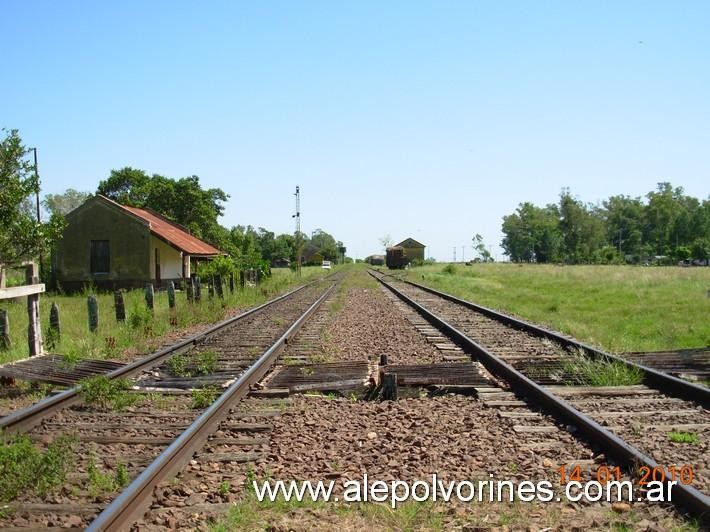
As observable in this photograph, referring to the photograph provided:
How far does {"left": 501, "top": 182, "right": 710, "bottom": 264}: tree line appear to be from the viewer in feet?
395

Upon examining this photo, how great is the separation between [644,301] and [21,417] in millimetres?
18352

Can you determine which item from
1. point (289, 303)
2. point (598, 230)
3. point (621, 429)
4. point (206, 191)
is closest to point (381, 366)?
point (621, 429)

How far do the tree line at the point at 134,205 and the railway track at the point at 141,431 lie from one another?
37.7 feet

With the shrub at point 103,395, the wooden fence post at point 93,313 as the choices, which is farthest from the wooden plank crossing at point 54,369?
the wooden fence post at point 93,313

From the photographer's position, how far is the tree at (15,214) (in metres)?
18.0

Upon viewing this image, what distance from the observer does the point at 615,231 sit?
147 metres

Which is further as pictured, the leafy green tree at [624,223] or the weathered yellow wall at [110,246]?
the leafy green tree at [624,223]

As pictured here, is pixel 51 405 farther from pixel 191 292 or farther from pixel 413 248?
pixel 413 248

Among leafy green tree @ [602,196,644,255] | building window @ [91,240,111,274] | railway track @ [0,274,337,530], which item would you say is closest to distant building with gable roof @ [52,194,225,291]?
building window @ [91,240,111,274]

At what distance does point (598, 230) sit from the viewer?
127m

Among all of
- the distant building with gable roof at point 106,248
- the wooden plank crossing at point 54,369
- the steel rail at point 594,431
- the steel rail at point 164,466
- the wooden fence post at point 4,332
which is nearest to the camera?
the steel rail at point 164,466

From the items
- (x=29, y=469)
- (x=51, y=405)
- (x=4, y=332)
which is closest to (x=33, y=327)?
(x=4, y=332)

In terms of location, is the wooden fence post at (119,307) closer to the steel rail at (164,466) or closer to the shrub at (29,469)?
the steel rail at (164,466)

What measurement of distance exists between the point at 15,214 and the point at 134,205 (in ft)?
126
